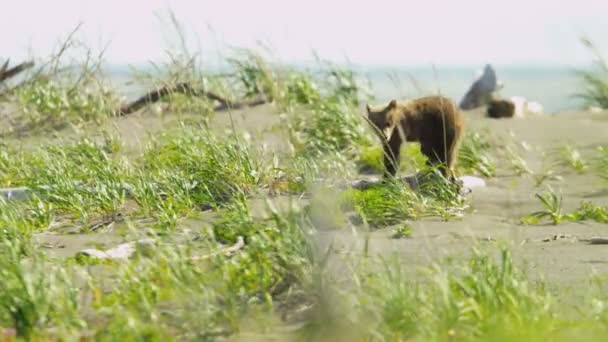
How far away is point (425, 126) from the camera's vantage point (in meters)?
7.90

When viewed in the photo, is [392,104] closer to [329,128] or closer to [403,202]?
[403,202]

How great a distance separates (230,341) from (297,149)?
18.3 feet

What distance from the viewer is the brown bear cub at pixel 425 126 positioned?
25.7 feet

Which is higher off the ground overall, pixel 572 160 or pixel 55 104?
pixel 55 104

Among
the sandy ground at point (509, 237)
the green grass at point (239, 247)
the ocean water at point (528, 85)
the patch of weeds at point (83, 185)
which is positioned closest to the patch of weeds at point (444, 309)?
the green grass at point (239, 247)

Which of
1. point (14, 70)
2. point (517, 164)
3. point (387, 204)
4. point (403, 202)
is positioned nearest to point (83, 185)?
point (387, 204)

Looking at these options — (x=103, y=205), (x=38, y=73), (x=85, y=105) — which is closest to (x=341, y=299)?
(x=103, y=205)

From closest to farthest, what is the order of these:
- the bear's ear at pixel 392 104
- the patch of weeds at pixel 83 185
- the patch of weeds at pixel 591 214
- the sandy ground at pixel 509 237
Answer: the sandy ground at pixel 509 237, the patch of weeds at pixel 83 185, the patch of weeds at pixel 591 214, the bear's ear at pixel 392 104

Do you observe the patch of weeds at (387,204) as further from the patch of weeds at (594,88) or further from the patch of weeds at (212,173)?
the patch of weeds at (594,88)

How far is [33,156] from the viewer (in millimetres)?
8750

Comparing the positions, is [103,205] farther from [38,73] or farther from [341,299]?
[38,73]

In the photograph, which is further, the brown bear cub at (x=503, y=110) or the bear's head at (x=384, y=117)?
the brown bear cub at (x=503, y=110)

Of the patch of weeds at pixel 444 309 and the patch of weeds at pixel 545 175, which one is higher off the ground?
the patch of weeds at pixel 444 309

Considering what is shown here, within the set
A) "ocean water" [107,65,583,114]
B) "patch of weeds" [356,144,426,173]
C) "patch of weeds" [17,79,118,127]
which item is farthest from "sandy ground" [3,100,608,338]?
"patch of weeds" [17,79,118,127]
